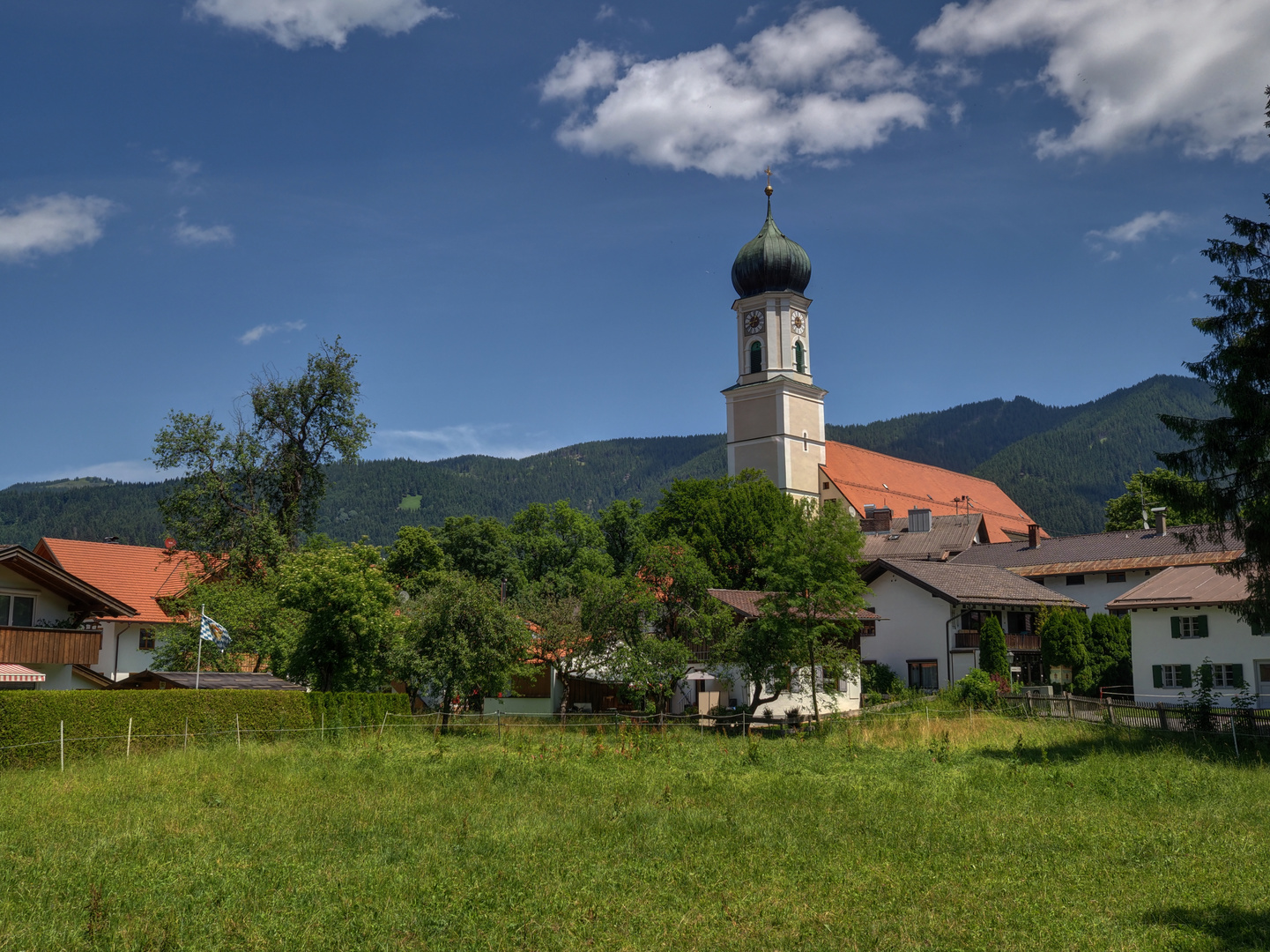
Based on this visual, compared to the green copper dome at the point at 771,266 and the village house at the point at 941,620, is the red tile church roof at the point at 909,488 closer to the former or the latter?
the green copper dome at the point at 771,266

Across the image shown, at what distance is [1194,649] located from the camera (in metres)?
40.6

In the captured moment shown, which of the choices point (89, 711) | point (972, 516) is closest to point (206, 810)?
point (89, 711)

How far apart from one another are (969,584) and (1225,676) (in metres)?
11.3

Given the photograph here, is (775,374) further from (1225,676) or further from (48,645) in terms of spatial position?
(48,645)

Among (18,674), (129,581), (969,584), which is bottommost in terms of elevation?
(18,674)

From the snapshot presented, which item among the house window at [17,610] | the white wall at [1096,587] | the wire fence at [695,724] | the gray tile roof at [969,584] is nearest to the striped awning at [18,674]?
the house window at [17,610]

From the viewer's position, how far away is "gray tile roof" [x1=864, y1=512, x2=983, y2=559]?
66.8 m

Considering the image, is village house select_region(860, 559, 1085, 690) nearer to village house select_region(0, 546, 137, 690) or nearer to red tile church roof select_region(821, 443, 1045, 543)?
red tile church roof select_region(821, 443, 1045, 543)

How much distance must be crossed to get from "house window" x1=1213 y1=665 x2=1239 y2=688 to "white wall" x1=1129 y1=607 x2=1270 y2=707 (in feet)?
0.59

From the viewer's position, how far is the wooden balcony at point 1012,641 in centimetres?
4547

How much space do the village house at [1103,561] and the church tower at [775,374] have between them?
19517 mm

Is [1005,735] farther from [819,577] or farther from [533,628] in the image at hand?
[533,628]

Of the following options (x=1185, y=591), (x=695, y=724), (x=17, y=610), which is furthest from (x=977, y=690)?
(x=17, y=610)

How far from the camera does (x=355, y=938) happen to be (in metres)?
10.4
